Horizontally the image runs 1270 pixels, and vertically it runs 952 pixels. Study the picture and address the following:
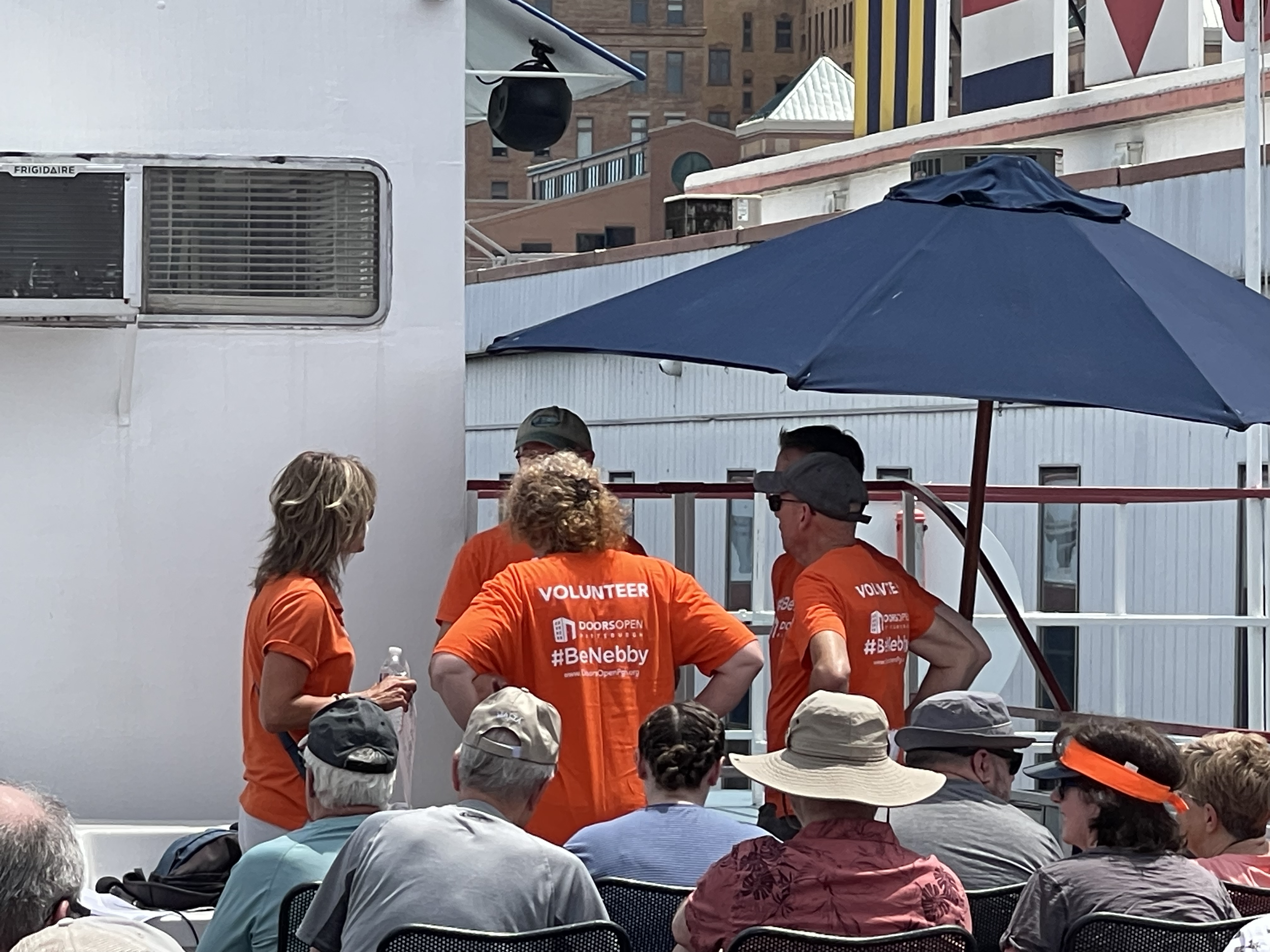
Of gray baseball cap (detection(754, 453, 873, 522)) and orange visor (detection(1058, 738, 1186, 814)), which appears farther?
gray baseball cap (detection(754, 453, 873, 522))

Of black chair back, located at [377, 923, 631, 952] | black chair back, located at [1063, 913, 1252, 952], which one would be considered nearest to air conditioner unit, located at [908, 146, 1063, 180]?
black chair back, located at [1063, 913, 1252, 952]

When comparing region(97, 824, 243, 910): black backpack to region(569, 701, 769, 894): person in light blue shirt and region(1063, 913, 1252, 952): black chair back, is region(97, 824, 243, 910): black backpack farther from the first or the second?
region(1063, 913, 1252, 952): black chair back

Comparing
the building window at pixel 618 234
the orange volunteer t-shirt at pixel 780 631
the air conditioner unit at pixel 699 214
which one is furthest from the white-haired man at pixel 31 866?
the building window at pixel 618 234

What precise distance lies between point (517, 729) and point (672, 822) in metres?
0.41

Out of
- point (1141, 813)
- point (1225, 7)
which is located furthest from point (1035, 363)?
point (1225, 7)

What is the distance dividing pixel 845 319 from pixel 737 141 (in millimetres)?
55150

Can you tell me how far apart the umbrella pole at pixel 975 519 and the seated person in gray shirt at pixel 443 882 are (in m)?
2.35

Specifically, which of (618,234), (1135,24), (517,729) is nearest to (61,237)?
(517,729)

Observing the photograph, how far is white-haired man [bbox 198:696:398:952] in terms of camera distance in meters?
3.57

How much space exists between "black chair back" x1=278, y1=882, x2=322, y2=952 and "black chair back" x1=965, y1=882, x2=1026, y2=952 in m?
1.29

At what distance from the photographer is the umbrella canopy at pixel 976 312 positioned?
4.34 meters

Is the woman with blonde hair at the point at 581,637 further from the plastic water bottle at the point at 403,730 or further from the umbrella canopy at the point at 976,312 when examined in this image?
the umbrella canopy at the point at 976,312

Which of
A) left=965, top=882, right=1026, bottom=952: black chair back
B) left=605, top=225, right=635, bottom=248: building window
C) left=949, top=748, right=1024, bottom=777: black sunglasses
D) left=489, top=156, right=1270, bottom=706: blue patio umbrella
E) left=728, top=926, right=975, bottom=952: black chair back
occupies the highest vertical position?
left=605, top=225, right=635, bottom=248: building window

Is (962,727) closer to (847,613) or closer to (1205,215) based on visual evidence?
(847,613)
